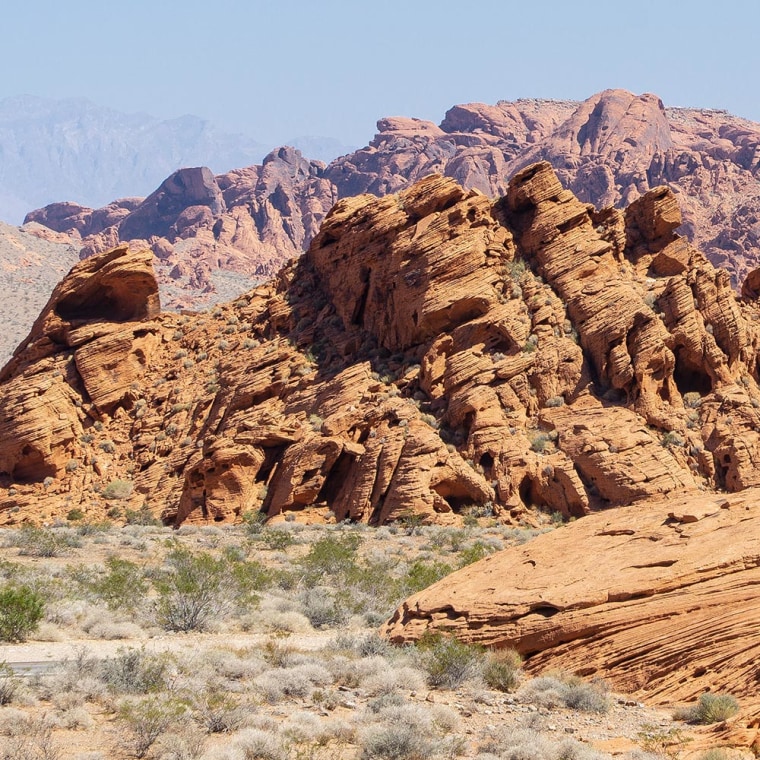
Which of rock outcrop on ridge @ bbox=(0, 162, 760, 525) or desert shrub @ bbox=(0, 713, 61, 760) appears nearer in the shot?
desert shrub @ bbox=(0, 713, 61, 760)

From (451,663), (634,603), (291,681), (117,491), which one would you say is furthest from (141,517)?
(634,603)

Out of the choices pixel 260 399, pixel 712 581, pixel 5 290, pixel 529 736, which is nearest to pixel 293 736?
pixel 529 736

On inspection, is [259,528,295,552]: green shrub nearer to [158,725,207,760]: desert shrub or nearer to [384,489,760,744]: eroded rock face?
[384,489,760,744]: eroded rock face

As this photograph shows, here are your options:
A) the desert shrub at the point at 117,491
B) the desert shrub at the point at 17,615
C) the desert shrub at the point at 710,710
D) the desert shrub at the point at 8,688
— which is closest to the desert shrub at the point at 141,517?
the desert shrub at the point at 117,491

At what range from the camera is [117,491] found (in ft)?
127

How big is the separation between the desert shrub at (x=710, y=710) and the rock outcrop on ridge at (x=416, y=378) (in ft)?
62.7

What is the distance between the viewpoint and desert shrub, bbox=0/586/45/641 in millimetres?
16641

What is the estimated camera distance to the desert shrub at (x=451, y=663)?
1349 cm

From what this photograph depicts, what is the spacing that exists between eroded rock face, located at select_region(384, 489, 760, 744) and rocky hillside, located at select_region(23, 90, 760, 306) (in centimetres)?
10470

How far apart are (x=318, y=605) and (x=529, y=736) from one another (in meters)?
9.89

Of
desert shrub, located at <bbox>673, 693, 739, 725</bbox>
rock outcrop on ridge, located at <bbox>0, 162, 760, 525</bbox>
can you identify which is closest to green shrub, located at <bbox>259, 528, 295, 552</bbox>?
rock outcrop on ridge, located at <bbox>0, 162, 760, 525</bbox>

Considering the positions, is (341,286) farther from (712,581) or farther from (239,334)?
(712,581)

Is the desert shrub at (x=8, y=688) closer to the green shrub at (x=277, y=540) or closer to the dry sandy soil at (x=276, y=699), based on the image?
the dry sandy soil at (x=276, y=699)

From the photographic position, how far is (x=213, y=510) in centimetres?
3438
